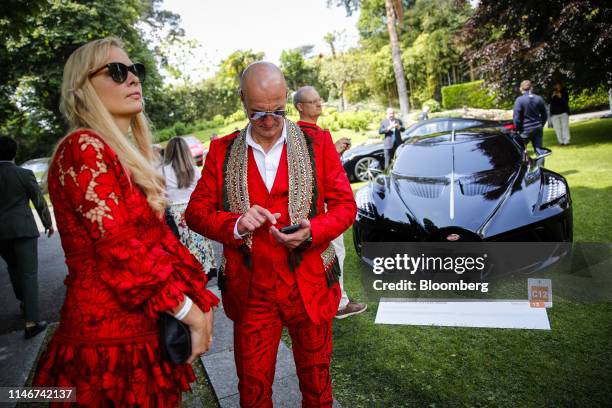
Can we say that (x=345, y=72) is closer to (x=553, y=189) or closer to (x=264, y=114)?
(x=553, y=189)

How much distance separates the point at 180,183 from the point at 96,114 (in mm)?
3413

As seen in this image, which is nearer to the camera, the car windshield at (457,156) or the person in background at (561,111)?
the car windshield at (457,156)

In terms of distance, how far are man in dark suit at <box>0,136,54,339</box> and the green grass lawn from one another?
3.07m

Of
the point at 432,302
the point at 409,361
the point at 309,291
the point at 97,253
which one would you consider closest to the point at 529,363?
the point at 409,361

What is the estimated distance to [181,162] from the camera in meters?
4.96

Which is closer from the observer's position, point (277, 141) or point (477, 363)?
point (277, 141)

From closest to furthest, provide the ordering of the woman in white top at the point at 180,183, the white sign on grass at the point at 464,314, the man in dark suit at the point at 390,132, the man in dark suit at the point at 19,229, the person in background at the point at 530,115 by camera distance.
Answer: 1. the white sign on grass at the point at 464,314
2. the man in dark suit at the point at 19,229
3. the woman in white top at the point at 180,183
4. the person in background at the point at 530,115
5. the man in dark suit at the point at 390,132

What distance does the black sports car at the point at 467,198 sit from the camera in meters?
3.84

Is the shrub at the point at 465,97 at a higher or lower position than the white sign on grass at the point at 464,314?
higher

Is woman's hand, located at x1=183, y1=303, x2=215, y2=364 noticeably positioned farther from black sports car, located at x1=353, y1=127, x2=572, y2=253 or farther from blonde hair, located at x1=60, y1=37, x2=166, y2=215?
black sports car, located at x1=353, y1=127, x2=572, y2=253

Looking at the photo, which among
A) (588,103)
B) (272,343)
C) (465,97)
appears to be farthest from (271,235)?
(465,97)

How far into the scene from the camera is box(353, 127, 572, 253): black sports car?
3.84m

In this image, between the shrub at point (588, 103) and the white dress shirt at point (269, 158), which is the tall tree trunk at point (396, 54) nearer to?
the shrub at point (588, 103)

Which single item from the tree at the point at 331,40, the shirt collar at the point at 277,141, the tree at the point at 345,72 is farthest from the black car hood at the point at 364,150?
the tree at the point at 331,40
